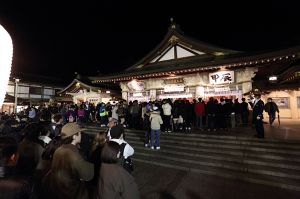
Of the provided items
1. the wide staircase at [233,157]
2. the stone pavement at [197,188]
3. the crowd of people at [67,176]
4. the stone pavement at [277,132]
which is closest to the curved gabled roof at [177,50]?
the stone pavement at [277,132]

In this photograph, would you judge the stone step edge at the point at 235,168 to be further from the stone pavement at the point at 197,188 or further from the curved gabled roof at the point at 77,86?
the curved gabled roof at the point at 77,86

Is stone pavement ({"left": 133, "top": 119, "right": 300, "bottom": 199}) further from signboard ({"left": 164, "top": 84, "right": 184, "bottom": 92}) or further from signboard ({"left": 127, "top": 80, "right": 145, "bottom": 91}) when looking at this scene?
signboard ({"left": 127, "top": 80, "right": 145, "bottom": 91})

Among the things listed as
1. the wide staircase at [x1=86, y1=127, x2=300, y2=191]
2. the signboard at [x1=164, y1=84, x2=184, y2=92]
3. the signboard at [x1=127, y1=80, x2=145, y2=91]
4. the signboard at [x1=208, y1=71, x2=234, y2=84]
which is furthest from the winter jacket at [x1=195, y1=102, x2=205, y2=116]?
the signboard at [x1=127, y1=80, x2=145, y2=91]

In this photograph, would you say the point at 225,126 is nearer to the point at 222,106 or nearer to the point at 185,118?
the point at 222,106

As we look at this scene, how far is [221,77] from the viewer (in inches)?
571

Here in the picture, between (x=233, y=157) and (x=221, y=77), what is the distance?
7.84m

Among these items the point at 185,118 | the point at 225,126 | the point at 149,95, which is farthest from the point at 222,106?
the point at 149,95

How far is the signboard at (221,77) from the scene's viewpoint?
14.2 meters

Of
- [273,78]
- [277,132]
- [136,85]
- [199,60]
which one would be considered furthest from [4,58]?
[273,78]

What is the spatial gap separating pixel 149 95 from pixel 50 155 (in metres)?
14.7

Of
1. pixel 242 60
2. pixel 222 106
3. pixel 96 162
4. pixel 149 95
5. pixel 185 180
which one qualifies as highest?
pixel 242 60

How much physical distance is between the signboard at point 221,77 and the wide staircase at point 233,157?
5.89 m

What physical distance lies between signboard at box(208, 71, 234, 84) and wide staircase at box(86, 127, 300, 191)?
19.3 ft

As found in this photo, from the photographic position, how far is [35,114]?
15992 mm
